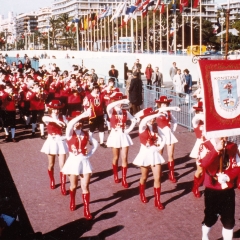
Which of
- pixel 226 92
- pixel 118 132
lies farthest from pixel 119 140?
pixel 226 92

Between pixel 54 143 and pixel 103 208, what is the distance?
1.78m

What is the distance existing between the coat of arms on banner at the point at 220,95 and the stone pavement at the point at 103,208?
91.6 inches

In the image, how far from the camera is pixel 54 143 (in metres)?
9.60

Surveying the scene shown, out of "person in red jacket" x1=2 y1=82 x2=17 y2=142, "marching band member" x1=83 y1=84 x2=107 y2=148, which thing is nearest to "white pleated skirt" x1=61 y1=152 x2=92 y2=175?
"marching band member" x1=83 y1=84 x2=107 y2=148

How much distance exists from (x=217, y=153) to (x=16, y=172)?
21.1 feet

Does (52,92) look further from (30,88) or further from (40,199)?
(40,199)

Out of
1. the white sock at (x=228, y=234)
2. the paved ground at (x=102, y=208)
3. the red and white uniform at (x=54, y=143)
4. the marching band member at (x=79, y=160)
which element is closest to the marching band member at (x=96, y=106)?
the paved ground at (x=102, y=208)

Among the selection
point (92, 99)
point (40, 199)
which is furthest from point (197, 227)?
point (92, 99)

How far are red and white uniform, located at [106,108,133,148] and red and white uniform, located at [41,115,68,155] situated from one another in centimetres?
102

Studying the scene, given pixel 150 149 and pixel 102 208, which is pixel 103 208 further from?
pixel 150 149

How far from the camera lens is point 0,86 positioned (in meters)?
14.7

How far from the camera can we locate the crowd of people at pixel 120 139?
6277mm

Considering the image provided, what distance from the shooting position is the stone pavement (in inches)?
293

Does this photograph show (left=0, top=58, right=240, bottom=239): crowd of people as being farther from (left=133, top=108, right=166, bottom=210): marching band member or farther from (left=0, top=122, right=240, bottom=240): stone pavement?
(left=0, top=122, right=240, bottom=240): stone pavement
